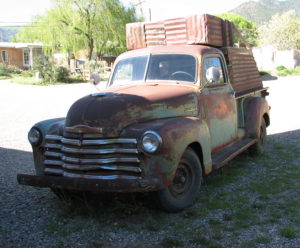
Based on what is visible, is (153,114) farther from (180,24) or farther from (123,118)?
(180,24)

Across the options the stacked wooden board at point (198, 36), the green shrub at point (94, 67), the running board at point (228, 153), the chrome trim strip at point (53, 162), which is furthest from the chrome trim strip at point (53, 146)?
the green shrub at point (94, 67)

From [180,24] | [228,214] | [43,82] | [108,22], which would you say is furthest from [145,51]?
[108,22]

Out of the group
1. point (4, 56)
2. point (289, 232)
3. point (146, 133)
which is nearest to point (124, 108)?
point (146, 133)

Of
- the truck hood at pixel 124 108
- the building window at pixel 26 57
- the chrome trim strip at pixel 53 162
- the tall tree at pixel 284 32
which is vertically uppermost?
the tall tree at pixel 284 32

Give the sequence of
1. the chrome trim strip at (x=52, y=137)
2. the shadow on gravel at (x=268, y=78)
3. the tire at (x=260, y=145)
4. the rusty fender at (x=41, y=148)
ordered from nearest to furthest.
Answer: the chrome trim strip at (x=52, y=137) → the rusty fender at (x=41, y=148) → the tire at (x=260, y=145) → the shadow on gravel at (x=268, y=78)

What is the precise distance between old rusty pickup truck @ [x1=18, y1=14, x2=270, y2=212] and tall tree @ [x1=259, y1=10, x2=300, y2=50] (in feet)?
141

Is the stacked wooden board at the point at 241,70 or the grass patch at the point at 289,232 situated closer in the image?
the grass patch at the point at 289,232

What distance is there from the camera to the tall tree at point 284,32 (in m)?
45.1

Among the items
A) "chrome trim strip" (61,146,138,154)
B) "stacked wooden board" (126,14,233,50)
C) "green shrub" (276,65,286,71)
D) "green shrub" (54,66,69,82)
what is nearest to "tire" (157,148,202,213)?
"chrome trim strip" (61,146,138,154)

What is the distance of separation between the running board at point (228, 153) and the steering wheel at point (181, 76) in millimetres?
1155

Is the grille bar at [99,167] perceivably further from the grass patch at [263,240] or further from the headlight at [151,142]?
the grass patch at [263,240]

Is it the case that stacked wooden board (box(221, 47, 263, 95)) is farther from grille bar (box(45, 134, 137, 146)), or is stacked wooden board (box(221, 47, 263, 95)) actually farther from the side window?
grille bar (box(45, 134, 137, 146))

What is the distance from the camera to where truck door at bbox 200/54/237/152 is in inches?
209

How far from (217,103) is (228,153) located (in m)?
0.77
